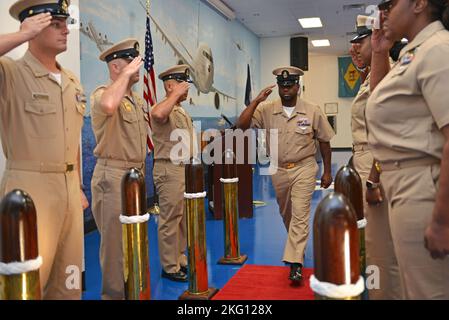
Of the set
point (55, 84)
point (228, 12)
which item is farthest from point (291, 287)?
point (228, 12)

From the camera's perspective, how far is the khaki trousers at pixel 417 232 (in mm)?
1515

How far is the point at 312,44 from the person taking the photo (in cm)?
1605

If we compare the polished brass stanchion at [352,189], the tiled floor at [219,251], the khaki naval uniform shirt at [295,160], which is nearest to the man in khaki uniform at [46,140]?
the tiled floor at [219,251]

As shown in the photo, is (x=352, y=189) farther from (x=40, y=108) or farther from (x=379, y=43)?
(x=40, y=108)

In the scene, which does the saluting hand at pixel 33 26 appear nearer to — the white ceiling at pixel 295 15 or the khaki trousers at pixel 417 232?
the khaki trousers at pixel 417 232

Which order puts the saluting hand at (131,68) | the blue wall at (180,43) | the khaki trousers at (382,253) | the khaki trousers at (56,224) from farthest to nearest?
the blue wall at (180,43) → the khaki trousers at (382,253) → the saluting hand at (131,68) → the khaki trousers at (56,224)

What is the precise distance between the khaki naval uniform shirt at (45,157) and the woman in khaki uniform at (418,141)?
4.77ft

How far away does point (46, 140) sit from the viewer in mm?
2141

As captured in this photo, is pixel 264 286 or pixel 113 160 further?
pixel 264 286

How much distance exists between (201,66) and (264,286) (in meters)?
6.88

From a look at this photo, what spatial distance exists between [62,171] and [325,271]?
1534 mm

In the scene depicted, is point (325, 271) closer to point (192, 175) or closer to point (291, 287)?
point (192, 175)

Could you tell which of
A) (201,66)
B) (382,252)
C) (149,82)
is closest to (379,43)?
(382,252)

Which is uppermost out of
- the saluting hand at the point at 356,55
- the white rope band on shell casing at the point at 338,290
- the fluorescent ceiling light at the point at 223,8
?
the fluorescent ceiling light at the point at 223,8
